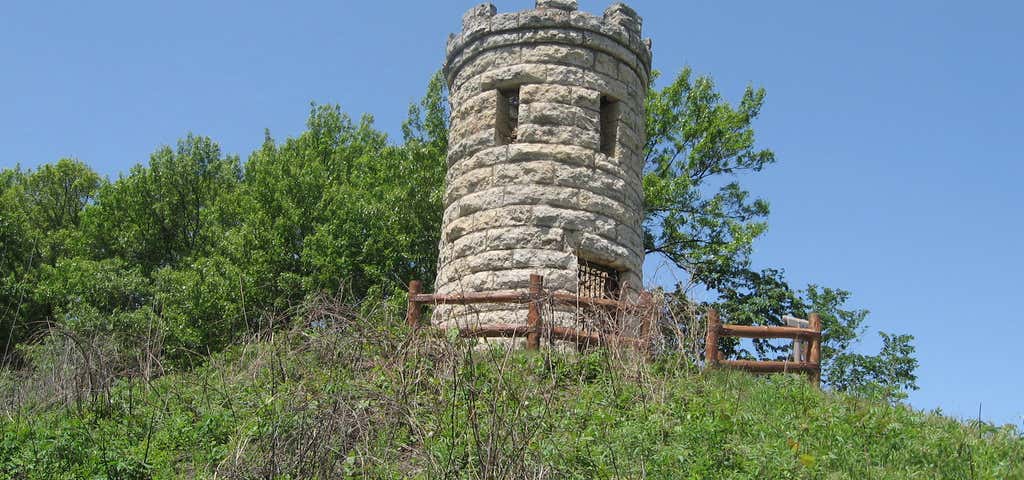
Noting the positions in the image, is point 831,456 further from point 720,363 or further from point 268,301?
point 268,301

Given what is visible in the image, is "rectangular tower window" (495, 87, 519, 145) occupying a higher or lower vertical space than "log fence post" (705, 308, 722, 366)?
higher

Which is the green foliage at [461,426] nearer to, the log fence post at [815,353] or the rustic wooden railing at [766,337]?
the rustic wooden railing at [766,337]

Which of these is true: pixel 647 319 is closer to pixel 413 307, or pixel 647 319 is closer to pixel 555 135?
pixel 413 307

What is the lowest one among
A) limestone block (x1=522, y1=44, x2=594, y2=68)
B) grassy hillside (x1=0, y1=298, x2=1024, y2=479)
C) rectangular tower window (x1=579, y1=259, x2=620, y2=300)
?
grassy hillside (x1=0, y1=298, x2=1024, y2=479)

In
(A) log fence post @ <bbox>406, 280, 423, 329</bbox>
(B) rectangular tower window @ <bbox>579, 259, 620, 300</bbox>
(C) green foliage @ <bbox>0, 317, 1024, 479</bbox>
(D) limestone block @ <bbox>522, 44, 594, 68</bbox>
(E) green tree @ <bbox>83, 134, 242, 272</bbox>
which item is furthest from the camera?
(E) green tree @ <bbox>83, 134, 242, 272</bbox>

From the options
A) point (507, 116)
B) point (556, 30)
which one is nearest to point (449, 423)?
point (507, 116)

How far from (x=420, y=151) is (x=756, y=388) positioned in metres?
12.6

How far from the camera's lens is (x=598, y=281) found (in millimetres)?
13039

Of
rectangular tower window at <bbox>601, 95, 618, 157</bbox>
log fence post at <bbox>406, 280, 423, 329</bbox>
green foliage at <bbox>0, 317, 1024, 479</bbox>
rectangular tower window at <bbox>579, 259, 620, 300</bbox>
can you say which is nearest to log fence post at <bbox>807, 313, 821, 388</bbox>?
green foliage at <bbox>0, 317, 1024, 479</bbox>

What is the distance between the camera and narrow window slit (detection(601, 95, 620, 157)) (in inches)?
529

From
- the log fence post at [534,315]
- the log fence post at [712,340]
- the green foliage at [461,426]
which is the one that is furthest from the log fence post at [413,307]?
the log fence post at [712,340]

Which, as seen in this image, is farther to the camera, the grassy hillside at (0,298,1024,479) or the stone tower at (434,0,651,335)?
the stone tower at (434,0,651,335)

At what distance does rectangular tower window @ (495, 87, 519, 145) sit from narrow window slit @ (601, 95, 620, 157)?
113cm

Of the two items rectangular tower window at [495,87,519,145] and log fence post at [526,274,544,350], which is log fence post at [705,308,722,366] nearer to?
log fence post at [526,274,544,350]
